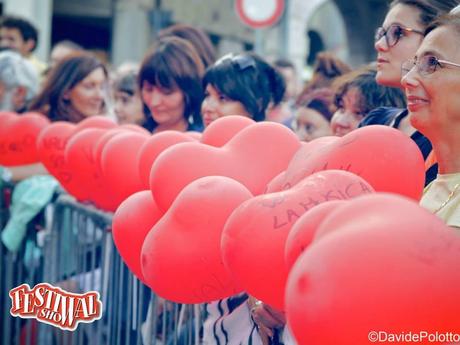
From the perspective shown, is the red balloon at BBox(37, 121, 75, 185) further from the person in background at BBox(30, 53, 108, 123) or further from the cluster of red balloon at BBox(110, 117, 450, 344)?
the cluster of red balloon at BBox(110, 117, 450, 344)

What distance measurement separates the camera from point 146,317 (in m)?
3.16

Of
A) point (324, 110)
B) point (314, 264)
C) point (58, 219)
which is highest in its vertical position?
point (314, 264)

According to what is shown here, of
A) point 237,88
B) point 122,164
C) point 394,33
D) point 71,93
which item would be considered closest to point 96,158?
point 122,164

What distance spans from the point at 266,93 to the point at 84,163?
90 centimetres

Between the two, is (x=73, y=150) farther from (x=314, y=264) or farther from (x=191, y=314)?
(x=314, y=264)

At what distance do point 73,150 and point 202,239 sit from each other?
1758 mm

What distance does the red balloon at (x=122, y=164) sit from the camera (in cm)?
322

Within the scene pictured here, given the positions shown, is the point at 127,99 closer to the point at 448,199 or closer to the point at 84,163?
the point at 84,163

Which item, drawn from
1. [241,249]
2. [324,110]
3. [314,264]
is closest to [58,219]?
[324,110]

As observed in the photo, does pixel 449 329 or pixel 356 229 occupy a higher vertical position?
pixel 356 229

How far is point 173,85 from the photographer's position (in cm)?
410

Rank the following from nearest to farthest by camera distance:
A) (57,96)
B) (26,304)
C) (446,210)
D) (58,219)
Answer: (446,210), (26,304), (58,219), (57,96)

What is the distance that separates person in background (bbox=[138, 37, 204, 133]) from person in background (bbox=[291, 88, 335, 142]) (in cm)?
54

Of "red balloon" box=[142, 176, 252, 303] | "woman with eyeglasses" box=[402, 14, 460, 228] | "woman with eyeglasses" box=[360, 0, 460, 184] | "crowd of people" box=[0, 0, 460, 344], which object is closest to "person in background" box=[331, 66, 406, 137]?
"crowd of people" box=[0, 0, 460, 344]
